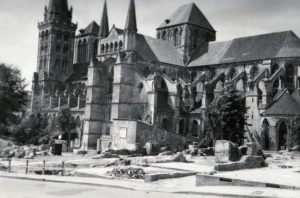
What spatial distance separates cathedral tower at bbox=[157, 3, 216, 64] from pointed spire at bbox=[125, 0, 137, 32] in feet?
34.8

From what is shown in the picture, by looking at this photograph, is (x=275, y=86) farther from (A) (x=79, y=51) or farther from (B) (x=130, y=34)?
(A) (x=79, y=51)

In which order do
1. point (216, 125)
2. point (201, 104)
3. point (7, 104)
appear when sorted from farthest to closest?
point (201, 104)
point (7, 104)
point (216, 125)

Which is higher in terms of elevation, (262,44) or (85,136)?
(262,44)

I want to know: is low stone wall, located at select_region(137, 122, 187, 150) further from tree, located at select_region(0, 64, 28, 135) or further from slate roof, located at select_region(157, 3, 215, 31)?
slate roof, located at select_region(157, 3, 215, 31)

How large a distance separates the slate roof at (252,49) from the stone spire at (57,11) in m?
38.7

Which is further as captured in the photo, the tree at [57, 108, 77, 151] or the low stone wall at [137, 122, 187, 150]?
the tree at [57, 108, 77, 151]

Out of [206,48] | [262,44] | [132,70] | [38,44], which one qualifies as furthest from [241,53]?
[38,44]

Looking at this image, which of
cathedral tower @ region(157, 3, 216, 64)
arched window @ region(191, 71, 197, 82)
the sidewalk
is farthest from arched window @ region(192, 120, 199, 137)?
the sidewalk

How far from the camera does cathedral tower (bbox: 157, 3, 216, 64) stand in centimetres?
6825

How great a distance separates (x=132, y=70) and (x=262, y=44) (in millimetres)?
17554

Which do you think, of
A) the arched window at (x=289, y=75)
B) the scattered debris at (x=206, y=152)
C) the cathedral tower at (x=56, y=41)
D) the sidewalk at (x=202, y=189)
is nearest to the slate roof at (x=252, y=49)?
the arched window at (x=289, y=75)

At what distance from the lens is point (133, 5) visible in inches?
2323

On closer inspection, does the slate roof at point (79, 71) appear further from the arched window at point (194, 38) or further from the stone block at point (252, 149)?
the stone block at point (252, 149)

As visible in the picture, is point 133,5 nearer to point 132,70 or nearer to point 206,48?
point 132,70
